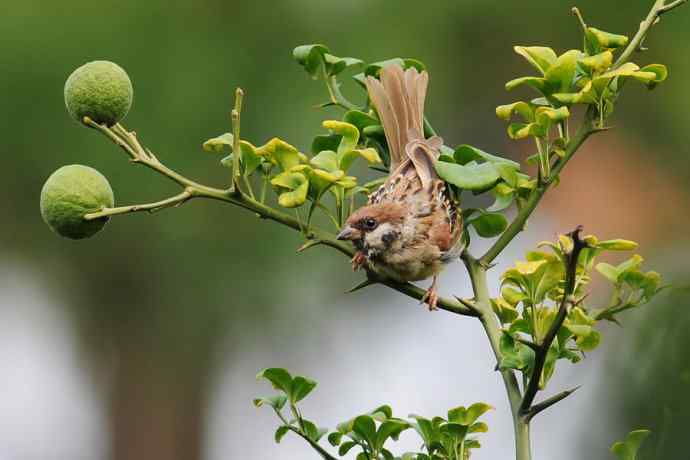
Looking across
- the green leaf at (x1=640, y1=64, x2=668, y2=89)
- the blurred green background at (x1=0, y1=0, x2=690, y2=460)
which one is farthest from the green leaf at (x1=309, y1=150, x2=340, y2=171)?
the blurred green background at (x1=0, y1=0, x2=690, y2=460)

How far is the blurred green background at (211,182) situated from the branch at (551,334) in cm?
131

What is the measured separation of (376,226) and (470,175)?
22.6 inches

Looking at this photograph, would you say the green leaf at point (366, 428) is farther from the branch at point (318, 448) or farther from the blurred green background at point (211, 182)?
the blurred green background at point (211, 182)

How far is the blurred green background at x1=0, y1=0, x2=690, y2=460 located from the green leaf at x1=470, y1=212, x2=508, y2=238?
3.63 ft

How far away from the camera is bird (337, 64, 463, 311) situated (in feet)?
4.83

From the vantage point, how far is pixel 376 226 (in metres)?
1.70

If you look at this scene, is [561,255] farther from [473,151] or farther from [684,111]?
[684,111]

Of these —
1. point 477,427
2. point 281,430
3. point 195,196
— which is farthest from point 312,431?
point 195,196

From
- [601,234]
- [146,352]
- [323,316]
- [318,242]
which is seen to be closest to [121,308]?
[146,352]

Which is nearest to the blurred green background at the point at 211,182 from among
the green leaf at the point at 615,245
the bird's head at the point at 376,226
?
the bird's head at the point at 376,226

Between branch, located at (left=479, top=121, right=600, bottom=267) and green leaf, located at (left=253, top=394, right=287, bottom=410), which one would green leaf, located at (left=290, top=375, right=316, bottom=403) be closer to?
green leaf, located at (left=253, top=394, right=287, bottom=410)

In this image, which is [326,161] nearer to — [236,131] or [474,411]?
[236,131]

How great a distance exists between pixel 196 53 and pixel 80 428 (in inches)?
39.0

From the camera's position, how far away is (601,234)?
8.39 ft
